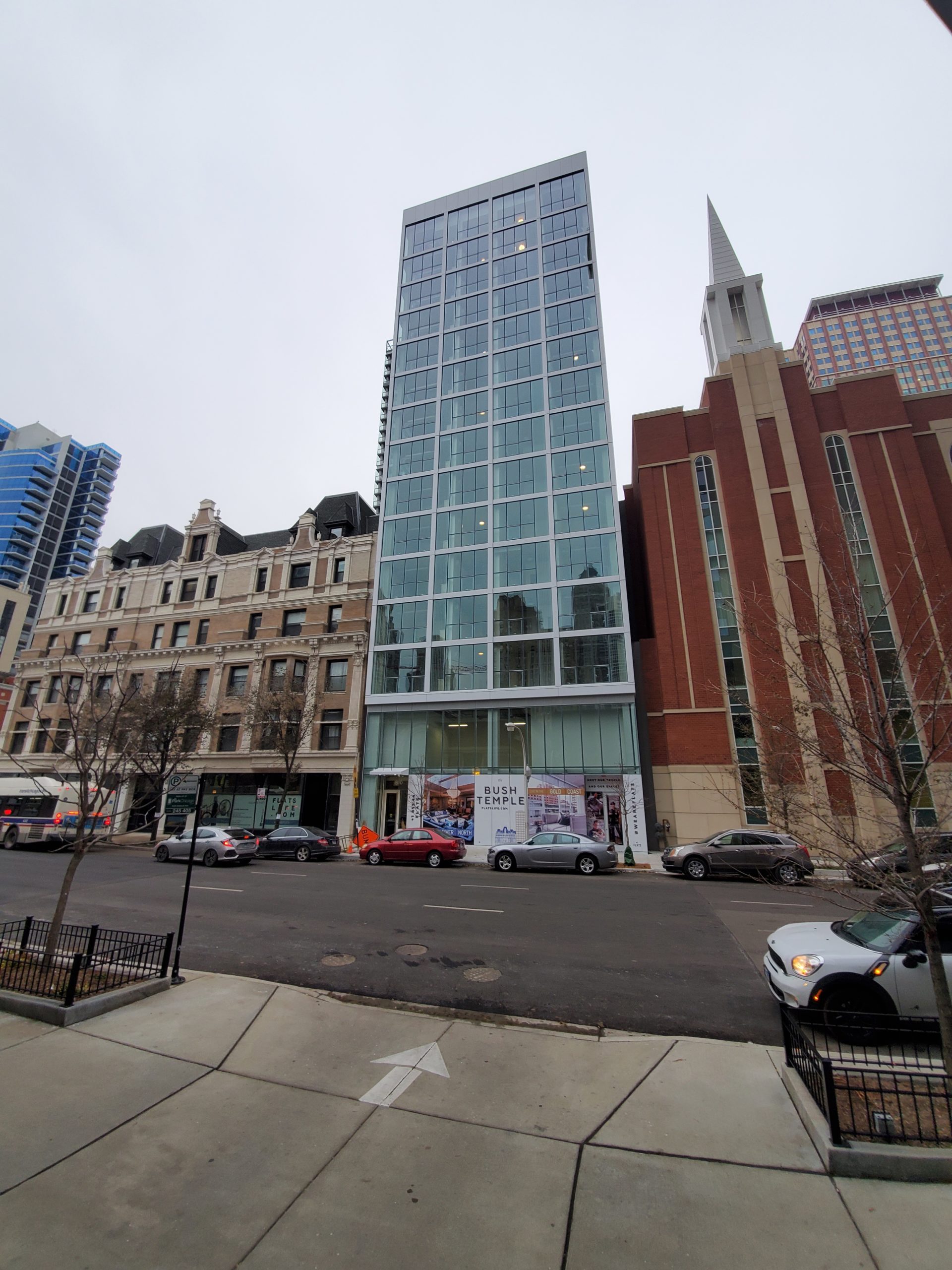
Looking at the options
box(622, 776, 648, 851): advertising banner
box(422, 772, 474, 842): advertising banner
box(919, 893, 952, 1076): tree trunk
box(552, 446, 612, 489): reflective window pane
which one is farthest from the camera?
box(552, 446, 612, 489): reflective window pane

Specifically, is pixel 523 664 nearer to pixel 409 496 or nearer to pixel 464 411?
pixel 409 496

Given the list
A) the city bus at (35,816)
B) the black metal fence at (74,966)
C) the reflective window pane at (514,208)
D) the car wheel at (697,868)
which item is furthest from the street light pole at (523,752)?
the reflective window pane at (514,208)

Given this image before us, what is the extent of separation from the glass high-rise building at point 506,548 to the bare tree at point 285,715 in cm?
364

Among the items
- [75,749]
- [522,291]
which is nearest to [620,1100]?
[75,749]

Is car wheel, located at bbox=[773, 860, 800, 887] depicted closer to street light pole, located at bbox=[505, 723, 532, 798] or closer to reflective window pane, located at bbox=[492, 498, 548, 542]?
street light pole, located at bbox=[505, 723, 532, 798]

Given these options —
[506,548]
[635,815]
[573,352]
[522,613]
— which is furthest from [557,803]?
[573,352]

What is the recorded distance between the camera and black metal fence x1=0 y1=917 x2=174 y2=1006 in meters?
6.75

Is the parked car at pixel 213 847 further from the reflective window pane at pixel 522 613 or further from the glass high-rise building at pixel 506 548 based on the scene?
the reflective window pane at pixel 522 613

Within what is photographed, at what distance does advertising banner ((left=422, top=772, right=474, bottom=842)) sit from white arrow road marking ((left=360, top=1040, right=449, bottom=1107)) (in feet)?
76.6

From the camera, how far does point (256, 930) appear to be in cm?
1073

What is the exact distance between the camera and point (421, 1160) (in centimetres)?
398

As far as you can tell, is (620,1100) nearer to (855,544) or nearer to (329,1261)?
(329,1261)

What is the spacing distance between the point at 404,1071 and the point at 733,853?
16139 mm

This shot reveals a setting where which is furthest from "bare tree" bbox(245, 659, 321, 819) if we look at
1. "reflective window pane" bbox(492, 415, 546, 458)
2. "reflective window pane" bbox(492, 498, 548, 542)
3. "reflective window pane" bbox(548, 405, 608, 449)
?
"reflective window pane" bbox(548, 405, 608, 449)
